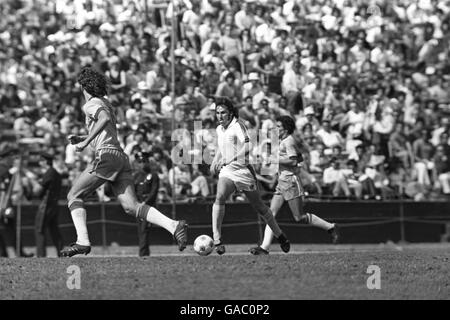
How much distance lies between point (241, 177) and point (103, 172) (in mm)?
2334

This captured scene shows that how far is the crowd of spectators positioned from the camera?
26.3 m

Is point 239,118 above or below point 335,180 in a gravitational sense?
above

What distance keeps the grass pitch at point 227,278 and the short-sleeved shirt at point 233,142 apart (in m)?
1.67

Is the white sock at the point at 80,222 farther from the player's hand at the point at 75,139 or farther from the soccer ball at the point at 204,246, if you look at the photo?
the soccer ball at the point at 204,246

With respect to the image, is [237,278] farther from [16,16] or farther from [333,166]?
[16,16]

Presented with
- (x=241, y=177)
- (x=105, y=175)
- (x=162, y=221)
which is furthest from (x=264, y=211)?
(x=105, y=175)

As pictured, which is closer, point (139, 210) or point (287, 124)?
point (139, 210)

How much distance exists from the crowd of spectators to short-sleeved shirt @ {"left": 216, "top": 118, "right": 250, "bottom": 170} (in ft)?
23.4

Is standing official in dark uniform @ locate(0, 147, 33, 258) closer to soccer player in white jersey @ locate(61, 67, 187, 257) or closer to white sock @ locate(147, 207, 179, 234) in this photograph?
soccer player in white jersey @ locate(61, 67, 187, 257)

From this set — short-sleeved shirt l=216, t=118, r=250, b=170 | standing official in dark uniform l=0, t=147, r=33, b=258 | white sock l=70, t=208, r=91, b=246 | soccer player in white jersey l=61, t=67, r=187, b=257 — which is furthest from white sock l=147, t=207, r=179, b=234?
standing official in dark uniform l=0, t=147, r=33, b=258

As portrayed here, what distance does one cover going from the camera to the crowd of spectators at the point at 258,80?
26.3 metres

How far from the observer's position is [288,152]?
1817cm

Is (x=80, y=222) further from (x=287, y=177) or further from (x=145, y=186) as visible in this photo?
(x=145, y=186)
